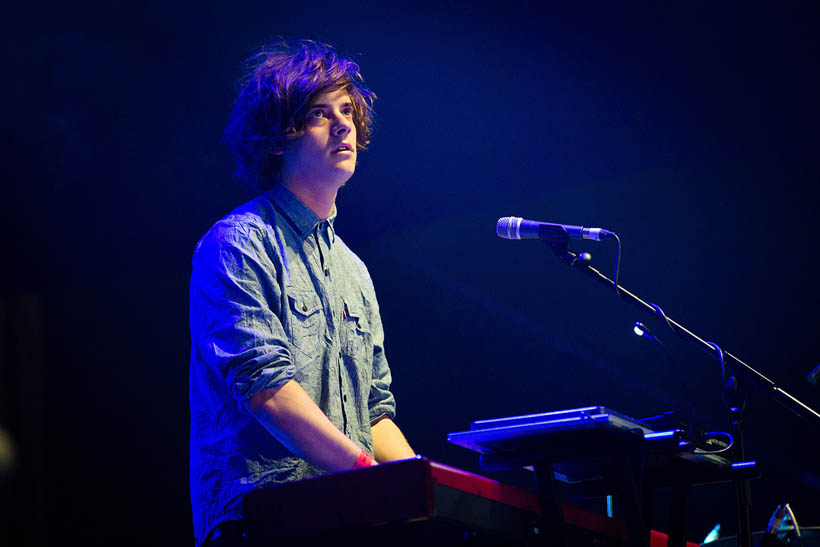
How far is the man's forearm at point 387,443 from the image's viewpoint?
2328mm

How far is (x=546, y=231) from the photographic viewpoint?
7.68 feet

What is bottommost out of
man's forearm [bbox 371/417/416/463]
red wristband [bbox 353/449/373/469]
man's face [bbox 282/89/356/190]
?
man's forearm [bbox 371/417/416/463]

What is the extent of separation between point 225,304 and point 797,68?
3.80 metres

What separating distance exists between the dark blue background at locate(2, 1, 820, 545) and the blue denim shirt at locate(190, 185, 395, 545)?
2.23m

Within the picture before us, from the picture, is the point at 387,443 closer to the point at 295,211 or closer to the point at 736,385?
the point at 295,211

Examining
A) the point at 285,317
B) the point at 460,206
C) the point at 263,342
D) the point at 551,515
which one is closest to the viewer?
the point at 551,515

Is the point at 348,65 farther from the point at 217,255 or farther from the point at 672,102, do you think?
the point at 672,102

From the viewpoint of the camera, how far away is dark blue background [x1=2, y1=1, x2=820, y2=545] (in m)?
4.04

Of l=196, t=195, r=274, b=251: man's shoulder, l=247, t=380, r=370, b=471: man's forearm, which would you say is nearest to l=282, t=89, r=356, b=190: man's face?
l=196, t=195, r=274, b=251: man's shoulder

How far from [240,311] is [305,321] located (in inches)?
10.3

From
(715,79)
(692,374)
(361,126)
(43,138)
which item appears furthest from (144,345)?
(715,79)

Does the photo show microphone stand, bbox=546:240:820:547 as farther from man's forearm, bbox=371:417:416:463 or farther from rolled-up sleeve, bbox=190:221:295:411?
rolled-up sleeve, bbox=190:221:295:411

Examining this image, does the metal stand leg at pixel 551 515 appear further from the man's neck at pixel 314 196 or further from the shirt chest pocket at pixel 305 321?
the man's neck at pixel 314 196

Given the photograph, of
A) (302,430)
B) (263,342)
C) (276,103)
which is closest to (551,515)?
(302,430)
